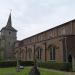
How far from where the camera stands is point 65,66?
3123 cm

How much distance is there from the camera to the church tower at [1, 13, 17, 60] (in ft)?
234

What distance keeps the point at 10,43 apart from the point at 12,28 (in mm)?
6100

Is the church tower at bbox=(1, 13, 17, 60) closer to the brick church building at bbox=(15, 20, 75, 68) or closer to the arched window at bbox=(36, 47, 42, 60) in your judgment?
the brick church building at bbox=(15, 20, 75, 68)

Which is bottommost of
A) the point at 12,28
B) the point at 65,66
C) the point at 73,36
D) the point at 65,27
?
the point at 65,66

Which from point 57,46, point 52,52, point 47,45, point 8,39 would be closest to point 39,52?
point 47,45

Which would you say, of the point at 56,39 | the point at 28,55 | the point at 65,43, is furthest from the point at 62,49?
the point at 28,55

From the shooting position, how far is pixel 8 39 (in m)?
73.2

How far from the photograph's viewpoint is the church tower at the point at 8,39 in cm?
7138

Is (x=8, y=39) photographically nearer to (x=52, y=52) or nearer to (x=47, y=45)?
(x=47, y=45)

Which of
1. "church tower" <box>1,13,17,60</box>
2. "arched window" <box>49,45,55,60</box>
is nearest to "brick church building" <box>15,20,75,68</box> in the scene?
"arched window" <box>49,45,55,60</box>

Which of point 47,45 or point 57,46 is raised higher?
point 47,45

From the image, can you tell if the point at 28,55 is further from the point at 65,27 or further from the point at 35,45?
the point at 65,27

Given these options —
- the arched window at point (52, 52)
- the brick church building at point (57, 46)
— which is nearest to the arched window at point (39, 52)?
the brick church building at point (57, 46)

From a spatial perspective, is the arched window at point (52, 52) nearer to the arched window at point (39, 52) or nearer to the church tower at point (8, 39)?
the arched window at point (39, 52)
